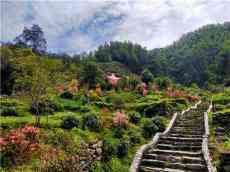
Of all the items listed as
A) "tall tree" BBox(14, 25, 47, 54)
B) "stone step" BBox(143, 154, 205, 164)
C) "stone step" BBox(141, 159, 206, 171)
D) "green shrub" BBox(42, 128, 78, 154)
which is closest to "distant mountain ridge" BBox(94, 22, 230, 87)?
"tall tree" BBox(14, 25, 47, 54)

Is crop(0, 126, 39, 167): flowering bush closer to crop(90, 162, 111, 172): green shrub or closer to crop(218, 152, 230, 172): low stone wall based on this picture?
crop(90, 162, 111, 172): green shrub

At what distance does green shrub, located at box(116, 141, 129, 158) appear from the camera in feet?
32.9

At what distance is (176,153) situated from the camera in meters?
10.3

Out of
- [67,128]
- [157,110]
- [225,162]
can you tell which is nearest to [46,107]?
[67,128]

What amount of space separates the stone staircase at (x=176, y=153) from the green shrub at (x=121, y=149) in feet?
2.37

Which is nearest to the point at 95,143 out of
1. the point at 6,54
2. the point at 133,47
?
the point at 6,54

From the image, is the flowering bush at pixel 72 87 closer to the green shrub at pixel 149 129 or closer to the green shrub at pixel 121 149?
the green shrub at pixel 149 129

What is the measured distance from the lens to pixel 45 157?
7539 mm

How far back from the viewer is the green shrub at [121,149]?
10.0 metres

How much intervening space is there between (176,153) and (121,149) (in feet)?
7.33

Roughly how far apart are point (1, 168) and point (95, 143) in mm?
3391

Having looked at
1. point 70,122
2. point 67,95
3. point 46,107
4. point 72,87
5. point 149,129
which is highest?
point 72,87

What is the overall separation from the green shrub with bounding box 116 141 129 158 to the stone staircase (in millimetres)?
721

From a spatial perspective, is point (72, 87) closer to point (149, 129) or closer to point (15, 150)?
point (149, 129)
